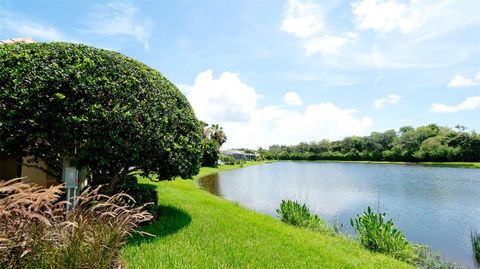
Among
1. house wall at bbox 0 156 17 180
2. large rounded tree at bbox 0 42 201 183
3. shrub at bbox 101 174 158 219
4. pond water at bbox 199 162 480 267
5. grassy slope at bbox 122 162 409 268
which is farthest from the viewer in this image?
pond water at bbox 199 162 480 267

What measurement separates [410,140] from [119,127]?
268ft

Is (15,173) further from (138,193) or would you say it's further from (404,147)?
(404,147)

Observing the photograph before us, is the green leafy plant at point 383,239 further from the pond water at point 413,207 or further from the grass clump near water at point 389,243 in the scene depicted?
the pond water at point 413,207

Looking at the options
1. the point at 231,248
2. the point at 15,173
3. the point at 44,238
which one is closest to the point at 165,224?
the point at 231,248

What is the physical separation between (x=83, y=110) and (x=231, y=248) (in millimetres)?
3844

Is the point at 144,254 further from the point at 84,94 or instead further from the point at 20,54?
the point at 20,54

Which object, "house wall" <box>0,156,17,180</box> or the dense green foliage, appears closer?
"house wall" <box>0,156,17,180</box>

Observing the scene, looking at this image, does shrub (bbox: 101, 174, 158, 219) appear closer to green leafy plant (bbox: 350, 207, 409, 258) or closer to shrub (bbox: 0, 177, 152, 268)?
shrub (bbox: 0, 177, 152, 268)

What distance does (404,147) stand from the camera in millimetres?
74750

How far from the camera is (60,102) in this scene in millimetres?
5738

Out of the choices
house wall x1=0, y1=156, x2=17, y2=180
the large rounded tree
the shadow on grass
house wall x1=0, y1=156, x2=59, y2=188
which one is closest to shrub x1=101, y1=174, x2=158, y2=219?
the shadow on grass

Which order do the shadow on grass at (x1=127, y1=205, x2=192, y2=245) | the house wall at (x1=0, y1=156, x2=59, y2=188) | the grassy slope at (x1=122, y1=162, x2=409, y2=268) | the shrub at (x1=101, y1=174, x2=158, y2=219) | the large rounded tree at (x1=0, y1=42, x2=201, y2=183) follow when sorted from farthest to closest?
the house wall at (x1=0, y1=156, x2=59, y2=188), the shrub at (x1=101, y1=174, x2=158, y2=219), the shadow on grass at (x1=127, y1=205, x2=192, y2=245), the large rounded tree at (x1=0, y1=42, x2=201, y2=183), the grassy slope at (x1=122, y1=162, x2=409, y2=268)

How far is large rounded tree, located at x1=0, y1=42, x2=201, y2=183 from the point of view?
5.71 m

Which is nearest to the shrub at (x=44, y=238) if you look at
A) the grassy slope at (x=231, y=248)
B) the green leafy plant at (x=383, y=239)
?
the grassy slope at (x=231, y=248)
